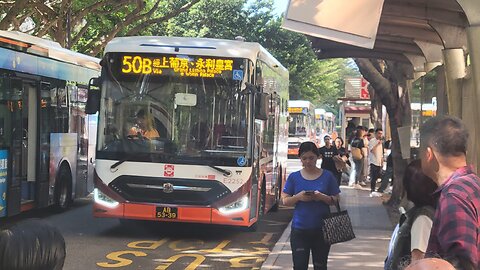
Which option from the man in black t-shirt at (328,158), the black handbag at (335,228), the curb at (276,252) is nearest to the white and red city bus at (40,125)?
the curb at (276,252)

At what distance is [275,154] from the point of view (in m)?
12.8

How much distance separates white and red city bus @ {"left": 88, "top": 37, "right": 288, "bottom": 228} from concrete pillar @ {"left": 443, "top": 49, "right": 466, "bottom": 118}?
3.02 meters

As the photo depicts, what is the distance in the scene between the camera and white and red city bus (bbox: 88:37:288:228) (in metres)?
9.32

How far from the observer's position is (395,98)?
1396cm

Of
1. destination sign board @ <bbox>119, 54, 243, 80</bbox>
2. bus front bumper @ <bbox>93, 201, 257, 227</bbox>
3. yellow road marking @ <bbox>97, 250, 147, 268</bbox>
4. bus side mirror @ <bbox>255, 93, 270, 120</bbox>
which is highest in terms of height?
destination sign board @ <bbox>119, 54, 243, 80</bbox>

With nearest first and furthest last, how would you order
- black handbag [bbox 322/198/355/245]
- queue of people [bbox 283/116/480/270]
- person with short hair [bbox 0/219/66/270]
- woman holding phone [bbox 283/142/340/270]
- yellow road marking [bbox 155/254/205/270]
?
person with short hair [bbox 0/219/66/270], queue of people [bbox 283/116/480/270], black handbag [bbox 322/198/355/245], woman holding phone [bbox 283/142/340/270], yellow road marking [bbox 155/254/205/270]

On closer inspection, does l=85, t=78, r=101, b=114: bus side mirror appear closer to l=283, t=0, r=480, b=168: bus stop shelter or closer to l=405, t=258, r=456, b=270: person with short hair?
l=283, t=0, r=480, b=168: bus stop shelter

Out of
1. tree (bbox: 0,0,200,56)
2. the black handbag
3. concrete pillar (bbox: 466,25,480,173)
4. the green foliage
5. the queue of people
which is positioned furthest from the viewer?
the green foliage

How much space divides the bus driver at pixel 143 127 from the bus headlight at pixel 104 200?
100cm

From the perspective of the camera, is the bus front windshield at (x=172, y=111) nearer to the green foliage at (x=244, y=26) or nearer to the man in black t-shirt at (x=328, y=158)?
the man in black t-shirt at (x=328, y=158)

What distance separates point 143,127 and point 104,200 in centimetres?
124

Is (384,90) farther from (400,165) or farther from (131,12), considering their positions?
(131,12)

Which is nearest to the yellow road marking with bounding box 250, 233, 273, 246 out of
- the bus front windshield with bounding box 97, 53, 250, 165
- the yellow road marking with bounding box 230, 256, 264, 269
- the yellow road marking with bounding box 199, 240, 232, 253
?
the yellow road marking with bounding box 199, 240, 232, 253

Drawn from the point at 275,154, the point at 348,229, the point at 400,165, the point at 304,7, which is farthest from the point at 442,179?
the point at 400,165
